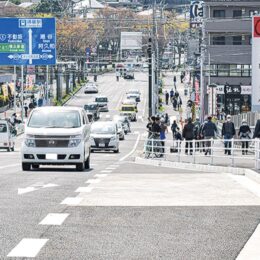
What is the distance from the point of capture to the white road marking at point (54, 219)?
38.0 ft

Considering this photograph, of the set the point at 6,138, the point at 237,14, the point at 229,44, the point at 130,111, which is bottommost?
the point at 130,111

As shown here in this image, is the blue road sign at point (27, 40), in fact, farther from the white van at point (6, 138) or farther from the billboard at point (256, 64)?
the billboard at point (256, 64)

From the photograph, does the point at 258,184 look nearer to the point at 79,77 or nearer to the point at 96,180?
the point at 96,180

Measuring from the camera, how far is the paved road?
31.6ft

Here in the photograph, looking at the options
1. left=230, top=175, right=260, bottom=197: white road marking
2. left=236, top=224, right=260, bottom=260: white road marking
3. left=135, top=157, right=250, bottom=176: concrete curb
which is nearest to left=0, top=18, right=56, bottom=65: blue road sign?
left=135, top=157, right=250, bottom=176: concrete curb

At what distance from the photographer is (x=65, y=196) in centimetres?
1548

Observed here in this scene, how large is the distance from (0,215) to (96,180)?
7.86m

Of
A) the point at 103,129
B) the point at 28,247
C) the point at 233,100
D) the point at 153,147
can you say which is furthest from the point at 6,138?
the point at 233,100

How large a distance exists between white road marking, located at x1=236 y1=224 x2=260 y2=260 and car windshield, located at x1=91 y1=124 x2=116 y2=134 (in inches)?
1591

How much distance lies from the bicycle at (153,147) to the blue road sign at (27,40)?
2007 centimetres

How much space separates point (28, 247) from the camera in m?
9.62

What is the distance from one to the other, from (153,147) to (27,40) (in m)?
22.7

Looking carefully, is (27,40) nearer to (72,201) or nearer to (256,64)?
(256,64)

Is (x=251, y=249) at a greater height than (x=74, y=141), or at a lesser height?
greater
